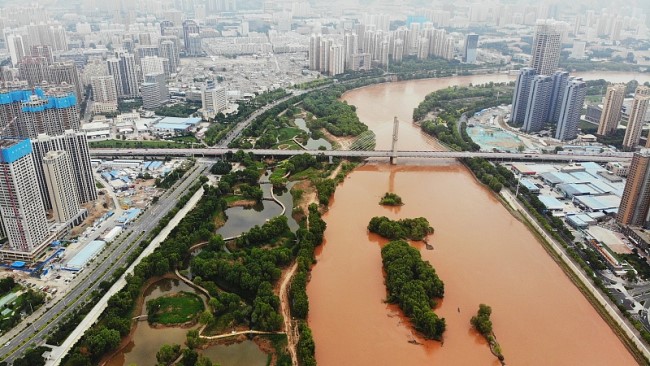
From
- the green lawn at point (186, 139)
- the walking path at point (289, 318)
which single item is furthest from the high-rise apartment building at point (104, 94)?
the walking path at point (289, 318)

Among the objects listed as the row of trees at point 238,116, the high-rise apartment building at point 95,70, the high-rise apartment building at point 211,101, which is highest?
the high-rise apartment building at point 95,70

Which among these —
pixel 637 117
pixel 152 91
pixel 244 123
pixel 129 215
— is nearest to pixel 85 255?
pixel 129 215

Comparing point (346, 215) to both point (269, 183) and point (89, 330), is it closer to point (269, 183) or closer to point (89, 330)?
point (269, 183)

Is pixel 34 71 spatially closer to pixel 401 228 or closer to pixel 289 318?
pixel 401 228

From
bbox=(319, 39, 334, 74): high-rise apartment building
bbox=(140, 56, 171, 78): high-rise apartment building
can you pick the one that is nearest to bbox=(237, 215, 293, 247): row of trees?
bbox=(140, 56, 171, 78): high-rise apartment building

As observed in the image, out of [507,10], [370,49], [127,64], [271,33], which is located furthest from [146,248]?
[507,10]

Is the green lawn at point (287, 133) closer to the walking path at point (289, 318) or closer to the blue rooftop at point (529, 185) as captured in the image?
the blue rooftop at point (529, 185)

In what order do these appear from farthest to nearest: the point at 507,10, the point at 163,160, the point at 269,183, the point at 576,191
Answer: the point at 507,10 → the point at 163,160 → the point at 269,183 → the point at 576,191

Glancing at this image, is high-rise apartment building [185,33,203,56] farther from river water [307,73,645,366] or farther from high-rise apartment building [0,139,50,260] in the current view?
high-rise apartment building [0,139,50,260]
